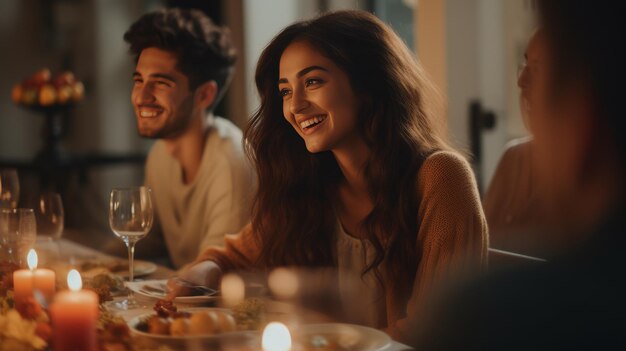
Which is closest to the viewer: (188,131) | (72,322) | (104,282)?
(72,322)

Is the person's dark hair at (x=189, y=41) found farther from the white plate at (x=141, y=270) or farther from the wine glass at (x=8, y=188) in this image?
the white plate at (x=141, y=270)

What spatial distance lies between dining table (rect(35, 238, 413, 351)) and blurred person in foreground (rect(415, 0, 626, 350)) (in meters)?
0.24

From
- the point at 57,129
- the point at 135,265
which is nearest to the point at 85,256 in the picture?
the point at 135,265

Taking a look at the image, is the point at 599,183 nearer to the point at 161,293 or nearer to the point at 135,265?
the point at 161,293

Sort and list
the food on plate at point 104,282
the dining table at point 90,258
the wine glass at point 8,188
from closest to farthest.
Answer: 1. the dining table at point 90,258
2. the food on plate at point 104,282
3. the wine glass at point 8,188

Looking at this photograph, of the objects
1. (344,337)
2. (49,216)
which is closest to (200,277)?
(49,216)

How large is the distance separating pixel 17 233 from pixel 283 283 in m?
0.57

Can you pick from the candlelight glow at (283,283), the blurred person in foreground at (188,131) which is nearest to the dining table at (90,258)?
the candlelight glow at (283,283)

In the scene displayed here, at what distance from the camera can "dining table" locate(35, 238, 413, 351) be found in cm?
141

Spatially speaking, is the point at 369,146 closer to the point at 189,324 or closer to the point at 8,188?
the point at 189,324

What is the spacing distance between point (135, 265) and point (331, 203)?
476mm

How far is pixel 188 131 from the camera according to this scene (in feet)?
8.21

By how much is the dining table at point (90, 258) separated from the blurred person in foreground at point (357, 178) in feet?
0.30

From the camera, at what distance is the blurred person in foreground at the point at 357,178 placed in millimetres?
1624
